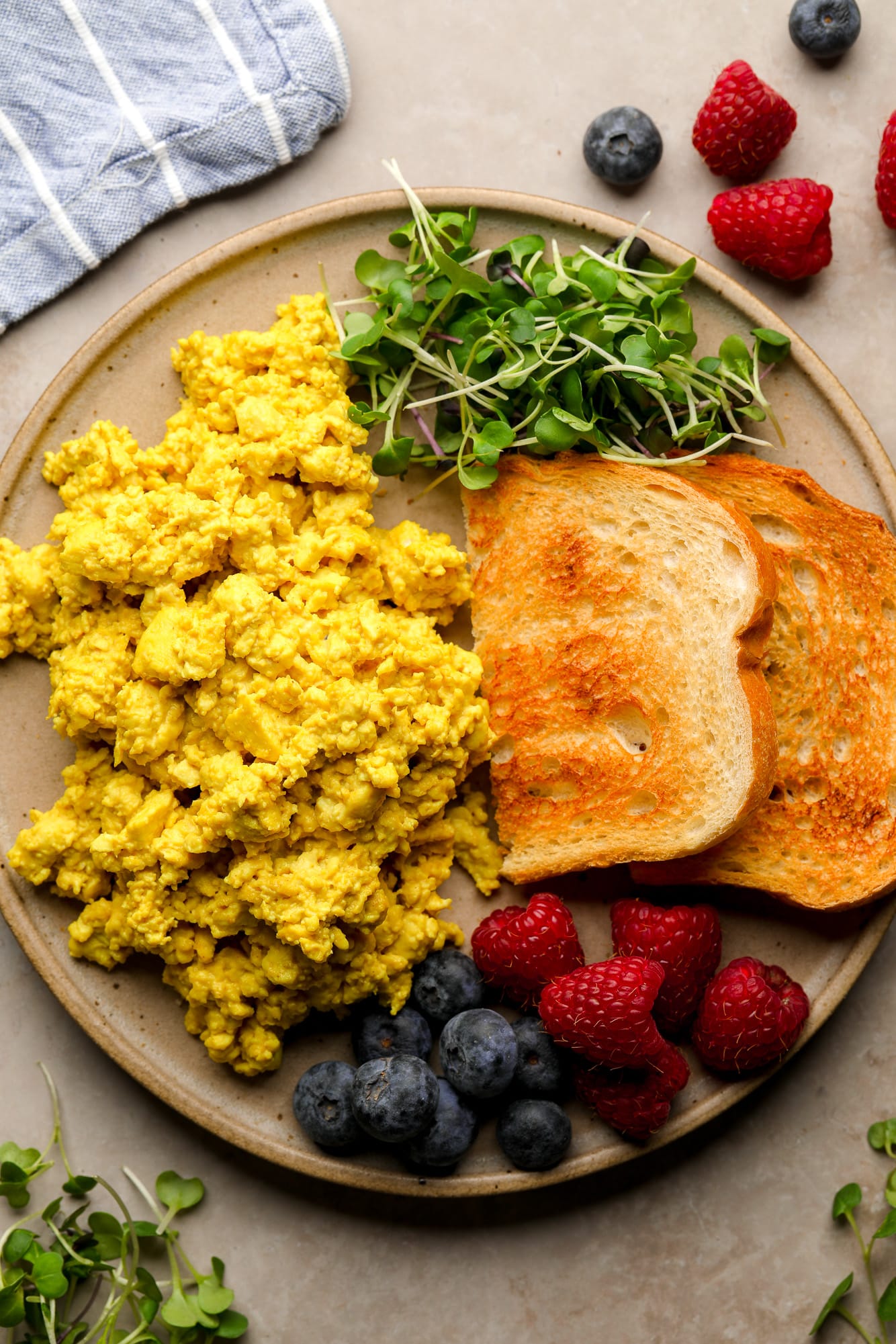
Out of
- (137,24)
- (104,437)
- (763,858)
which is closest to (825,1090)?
(763,858)

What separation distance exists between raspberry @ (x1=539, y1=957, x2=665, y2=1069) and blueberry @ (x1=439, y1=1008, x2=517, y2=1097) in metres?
0.10

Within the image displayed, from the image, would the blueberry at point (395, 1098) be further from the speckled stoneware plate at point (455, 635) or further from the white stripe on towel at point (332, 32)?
the white stripe on towel at point (332, 32)

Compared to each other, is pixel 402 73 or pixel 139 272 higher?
pixel 402 73

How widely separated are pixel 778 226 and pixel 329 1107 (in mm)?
2155

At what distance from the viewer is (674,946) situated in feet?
7.64

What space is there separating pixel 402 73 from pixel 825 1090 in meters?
2.60

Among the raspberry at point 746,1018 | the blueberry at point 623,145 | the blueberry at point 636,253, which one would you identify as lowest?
the raspberry at point 746,1018

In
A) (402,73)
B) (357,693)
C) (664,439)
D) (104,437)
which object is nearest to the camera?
(357,693)

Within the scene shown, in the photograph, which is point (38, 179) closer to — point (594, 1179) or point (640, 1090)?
point (640, 1090)

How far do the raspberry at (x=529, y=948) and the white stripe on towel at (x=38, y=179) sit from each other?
1821mm

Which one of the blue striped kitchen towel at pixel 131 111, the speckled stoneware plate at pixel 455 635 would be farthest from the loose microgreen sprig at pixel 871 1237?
A: the blue striped kitchen towel at pixel 131 111

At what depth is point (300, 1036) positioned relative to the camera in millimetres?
2449

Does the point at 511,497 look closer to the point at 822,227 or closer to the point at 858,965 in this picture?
the point at 822,227

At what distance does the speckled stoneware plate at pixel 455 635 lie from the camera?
7.88ft
